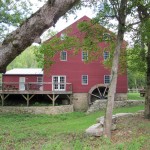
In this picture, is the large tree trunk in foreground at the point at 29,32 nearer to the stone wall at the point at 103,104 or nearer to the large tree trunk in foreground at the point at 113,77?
the large tree trunk in foreground at the point at 113,77

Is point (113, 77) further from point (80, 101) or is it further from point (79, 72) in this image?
point (79, 72)

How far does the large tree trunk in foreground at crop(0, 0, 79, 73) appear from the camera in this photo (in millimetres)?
3027

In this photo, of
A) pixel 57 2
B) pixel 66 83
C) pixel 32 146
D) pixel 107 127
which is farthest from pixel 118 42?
pixel 66 83

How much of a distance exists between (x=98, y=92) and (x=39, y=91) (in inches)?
272

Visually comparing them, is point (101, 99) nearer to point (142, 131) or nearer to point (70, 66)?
point (70, 66)

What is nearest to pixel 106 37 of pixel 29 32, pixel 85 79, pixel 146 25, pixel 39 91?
pixel 146 25

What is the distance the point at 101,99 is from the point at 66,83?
399 cm

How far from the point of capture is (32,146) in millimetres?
8828

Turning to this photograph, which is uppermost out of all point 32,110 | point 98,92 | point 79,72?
point 79,72

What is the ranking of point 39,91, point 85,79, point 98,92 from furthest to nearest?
point 98,92 → point 85,79 → point 39,91

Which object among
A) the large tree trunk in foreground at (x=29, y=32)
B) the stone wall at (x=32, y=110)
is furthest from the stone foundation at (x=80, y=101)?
the large tree trunk in foreground at (x=29, y=32)

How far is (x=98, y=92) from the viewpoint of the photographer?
31672 mm

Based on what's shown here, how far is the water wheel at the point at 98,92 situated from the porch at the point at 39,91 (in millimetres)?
2344

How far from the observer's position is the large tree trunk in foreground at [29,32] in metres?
3.03
